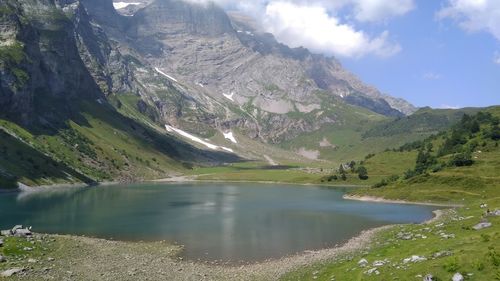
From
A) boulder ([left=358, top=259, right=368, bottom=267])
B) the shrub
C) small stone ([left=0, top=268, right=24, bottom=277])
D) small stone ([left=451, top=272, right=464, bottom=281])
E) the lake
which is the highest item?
the shrub

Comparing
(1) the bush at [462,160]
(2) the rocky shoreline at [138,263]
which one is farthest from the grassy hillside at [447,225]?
(2) the rocky shoreline at [138,263]

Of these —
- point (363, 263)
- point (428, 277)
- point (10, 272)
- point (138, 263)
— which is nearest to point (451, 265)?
point (428, 277)

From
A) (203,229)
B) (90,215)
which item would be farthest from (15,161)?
(203,229)

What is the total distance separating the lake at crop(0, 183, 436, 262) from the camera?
69.7 meters

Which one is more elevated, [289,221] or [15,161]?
[15,161]

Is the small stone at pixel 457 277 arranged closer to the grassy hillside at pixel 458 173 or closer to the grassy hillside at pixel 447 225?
the grassy hillside at pixel 447 225

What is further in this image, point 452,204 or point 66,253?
point 452,204

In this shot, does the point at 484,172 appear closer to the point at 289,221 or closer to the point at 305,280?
the point at 289,221

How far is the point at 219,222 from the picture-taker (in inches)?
3804

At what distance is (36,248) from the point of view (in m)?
58.8

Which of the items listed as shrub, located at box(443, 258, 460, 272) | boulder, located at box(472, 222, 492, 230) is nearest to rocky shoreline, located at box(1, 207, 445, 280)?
boulder, located at box(472, 222, 492, 230)

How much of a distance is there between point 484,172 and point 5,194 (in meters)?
151

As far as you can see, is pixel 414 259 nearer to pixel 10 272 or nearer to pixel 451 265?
pixel 451 265

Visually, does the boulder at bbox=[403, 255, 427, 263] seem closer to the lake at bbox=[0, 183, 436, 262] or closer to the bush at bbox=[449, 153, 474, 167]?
the lake at bbox=[0, 183, 436, 262]
